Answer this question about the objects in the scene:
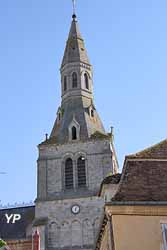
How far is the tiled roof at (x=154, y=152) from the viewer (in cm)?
1312

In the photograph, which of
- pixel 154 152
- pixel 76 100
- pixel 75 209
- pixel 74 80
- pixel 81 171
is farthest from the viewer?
pixel 74 80

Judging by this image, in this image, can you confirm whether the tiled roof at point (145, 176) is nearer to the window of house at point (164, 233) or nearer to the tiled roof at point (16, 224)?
the window of house at point (164, 233)

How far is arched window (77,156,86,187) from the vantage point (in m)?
39.7

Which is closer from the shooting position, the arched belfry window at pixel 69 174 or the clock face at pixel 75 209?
the clock face at pixel 75 209

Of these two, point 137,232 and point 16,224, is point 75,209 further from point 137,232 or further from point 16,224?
point 137,232

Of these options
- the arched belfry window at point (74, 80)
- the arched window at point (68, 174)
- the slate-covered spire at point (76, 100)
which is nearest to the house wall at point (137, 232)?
the arched window at point (68, 174)

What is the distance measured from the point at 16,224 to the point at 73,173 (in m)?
9.37

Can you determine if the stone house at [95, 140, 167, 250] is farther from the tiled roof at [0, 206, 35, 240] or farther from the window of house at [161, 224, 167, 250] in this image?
the tiled roof at [0, 206, 35, 240]

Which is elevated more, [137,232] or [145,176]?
[145,176]

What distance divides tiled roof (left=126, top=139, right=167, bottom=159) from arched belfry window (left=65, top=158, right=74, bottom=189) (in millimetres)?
26675

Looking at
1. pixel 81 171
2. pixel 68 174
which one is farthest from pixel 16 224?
pixel 81 171

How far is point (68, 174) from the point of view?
4056cm

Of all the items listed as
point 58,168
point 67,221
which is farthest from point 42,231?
point 58,168

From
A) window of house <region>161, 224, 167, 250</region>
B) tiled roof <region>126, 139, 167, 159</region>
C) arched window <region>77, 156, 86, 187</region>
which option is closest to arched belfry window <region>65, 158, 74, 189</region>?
arched window <region>77, 156, 86, 187</region>
